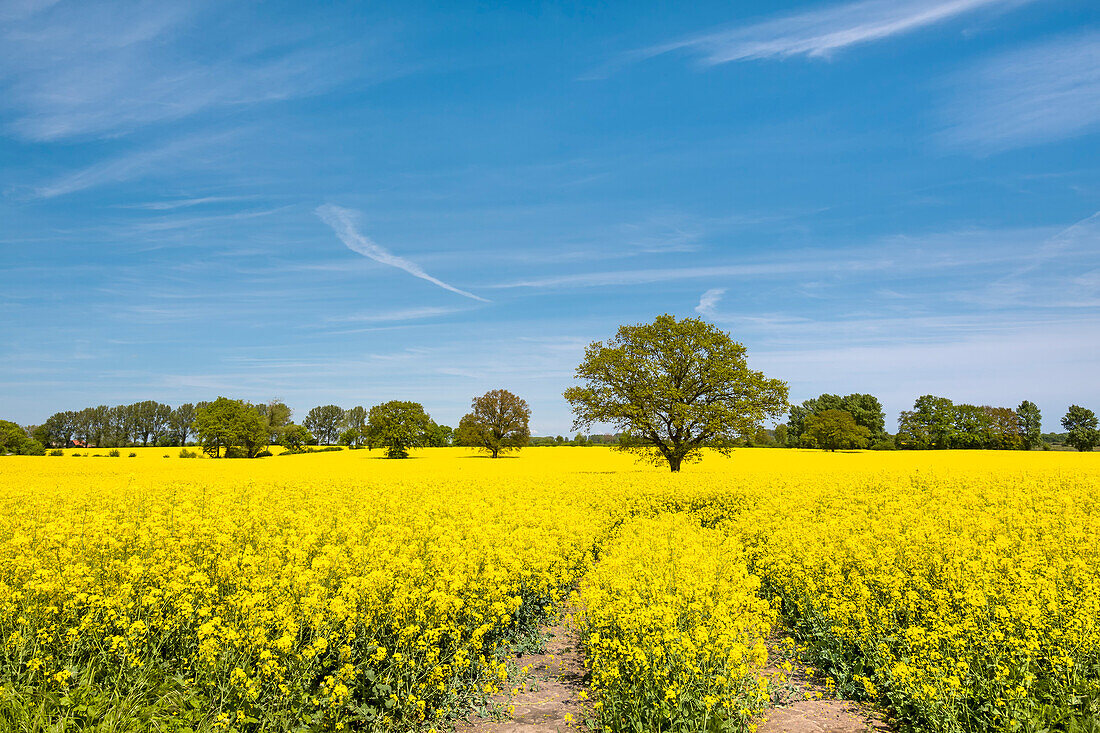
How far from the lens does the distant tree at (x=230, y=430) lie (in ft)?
208

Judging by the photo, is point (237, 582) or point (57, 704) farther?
point (237, 582)

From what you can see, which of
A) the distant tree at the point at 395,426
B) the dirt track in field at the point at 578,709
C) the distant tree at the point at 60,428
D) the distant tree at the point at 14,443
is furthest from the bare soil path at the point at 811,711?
the distant tree at the point at 60,428

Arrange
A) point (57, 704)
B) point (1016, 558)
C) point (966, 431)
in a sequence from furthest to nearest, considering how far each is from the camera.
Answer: point (966, 431), point (1016, 558), point (57, 704)

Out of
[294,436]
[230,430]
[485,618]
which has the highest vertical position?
[230,430]

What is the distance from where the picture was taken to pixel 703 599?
8.12m

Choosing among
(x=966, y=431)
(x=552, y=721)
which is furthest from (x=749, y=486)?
(x=966, y=431)

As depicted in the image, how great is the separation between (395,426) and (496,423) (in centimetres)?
1163

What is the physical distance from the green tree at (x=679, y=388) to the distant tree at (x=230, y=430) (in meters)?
45.9

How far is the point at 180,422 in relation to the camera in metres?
114

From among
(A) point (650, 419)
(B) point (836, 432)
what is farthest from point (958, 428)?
(A) point (650, 419)

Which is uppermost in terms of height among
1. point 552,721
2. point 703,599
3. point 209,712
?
point 703,599

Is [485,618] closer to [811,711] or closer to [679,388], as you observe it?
[811,711]

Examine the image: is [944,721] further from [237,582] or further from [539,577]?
[237,582]

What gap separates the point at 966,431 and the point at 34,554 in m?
90.9
